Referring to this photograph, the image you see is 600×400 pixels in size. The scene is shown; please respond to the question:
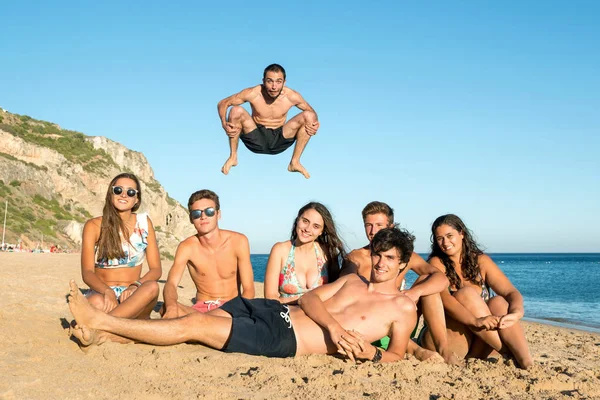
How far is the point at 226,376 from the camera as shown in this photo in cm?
459

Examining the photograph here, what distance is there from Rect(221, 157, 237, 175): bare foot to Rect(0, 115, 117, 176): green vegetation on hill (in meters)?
49.8

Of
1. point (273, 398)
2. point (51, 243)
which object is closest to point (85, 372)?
point (273, 398)

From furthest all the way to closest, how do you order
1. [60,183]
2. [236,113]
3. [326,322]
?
[60,183], [236,113], [326,322]

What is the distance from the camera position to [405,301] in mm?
5262

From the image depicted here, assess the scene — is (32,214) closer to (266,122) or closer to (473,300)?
(266,122)

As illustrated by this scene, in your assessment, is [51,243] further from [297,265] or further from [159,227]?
[297,265]

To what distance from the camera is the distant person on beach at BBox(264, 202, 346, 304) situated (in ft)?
21.1

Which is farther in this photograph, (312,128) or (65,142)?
(65,142)

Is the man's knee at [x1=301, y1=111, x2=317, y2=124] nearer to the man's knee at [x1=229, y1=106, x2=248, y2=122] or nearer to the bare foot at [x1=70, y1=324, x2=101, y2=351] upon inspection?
the man's knee at [x1=229, y1=106, x2=248, y2=122]

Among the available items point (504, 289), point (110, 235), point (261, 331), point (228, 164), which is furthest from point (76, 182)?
point (504, 289)

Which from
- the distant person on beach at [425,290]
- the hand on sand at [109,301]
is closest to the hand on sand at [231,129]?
the distant person on beach at [425,290]

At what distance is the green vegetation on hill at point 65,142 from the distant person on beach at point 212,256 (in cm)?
5176

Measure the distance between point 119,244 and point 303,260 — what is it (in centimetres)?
204

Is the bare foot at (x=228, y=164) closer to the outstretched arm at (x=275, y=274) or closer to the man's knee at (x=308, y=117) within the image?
the man's knee at (x=308, y=117)
